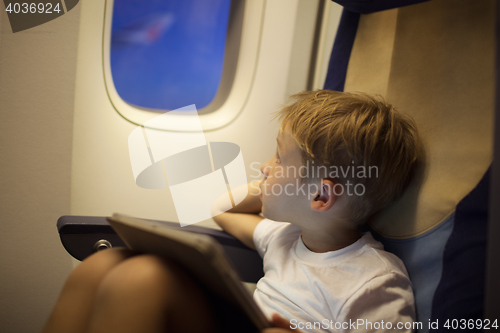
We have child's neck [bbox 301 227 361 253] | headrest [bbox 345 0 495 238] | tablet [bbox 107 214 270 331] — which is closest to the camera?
tablet [bbox 107 214 270 331]

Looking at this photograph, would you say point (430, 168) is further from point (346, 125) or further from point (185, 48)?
point (185, 48)

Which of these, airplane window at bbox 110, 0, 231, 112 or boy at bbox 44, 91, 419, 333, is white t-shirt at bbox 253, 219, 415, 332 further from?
airplane window at bbox 110, 0, 231, 112

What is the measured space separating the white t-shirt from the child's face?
0.10m

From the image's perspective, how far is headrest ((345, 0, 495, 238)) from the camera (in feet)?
2.16

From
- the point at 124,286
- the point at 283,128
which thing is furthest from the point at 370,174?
the point at 124,286

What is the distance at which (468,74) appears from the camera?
696 mm

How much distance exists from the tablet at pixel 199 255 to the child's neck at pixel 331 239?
1.14 feet

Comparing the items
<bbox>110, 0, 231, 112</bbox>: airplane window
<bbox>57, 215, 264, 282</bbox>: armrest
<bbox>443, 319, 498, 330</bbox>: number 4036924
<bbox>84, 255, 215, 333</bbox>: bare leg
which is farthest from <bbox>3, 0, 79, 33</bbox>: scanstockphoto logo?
<bbox>443, 319, 498, 330</bbox>: number 4036924

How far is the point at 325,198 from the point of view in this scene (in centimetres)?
76

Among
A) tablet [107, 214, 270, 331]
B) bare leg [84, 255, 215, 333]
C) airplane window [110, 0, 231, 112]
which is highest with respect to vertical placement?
airplane window [110, 0, 231, 112]

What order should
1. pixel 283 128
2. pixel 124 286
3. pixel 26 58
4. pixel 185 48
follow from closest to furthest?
pixel 124 286
pixel 283 128
pixel 26 58
pixel 185 48

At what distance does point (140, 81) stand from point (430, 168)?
→ 1.09 meters

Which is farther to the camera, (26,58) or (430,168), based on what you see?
(26,58)

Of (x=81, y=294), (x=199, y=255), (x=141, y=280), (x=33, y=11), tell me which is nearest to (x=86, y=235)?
(x=81, y=294)
